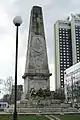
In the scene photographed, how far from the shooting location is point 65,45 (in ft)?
398

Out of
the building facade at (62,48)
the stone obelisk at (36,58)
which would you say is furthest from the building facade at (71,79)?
the stone obelisk at (36,58)

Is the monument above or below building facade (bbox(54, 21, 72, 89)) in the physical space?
below

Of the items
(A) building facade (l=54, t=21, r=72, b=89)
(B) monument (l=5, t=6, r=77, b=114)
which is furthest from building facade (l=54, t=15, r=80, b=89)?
(B) monument (l=5, t=6, r=77, b=114)

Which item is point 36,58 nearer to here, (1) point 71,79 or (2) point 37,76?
(2) point 37,76

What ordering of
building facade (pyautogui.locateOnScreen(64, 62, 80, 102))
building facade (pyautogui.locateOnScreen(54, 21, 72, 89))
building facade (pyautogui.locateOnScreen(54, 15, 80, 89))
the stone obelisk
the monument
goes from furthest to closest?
1. building facade (pyautogui.locateOnScreen(54, 21, 72, 89))
2. building facade (pyautogui.locateOnScreen(54, 15, 80, 89))
3. building facade (pyautogui.locateOnScreen(64, 62, 80, 102))
4. the stone obelisk
5. the monument

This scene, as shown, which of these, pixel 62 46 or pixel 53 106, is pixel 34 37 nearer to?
pixel 53 106

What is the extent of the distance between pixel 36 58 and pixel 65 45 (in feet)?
285

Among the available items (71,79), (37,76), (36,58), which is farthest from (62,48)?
(37,76)

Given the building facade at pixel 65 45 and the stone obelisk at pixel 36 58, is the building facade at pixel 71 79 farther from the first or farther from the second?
the stone obelisk at pixel 36 58

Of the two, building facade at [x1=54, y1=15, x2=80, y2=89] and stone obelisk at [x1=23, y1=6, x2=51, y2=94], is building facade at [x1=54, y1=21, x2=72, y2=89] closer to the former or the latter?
building facade at [x1=54, y1=15, x2=80, y2=89]

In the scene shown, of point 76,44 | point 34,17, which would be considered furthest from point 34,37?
point 76,44

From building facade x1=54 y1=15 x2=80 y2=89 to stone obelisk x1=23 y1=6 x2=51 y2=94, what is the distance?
80.6 m

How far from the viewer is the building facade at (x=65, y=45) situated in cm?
11825

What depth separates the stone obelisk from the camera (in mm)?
34562
